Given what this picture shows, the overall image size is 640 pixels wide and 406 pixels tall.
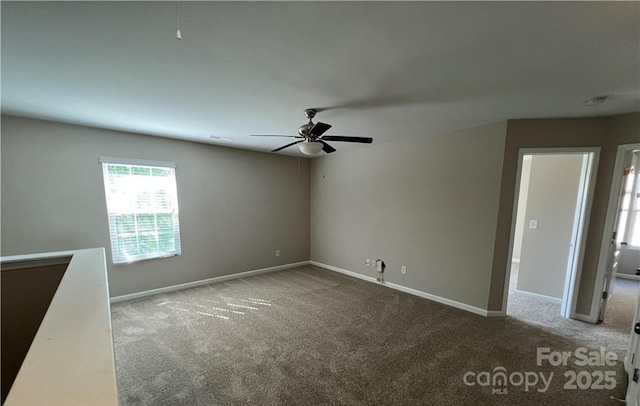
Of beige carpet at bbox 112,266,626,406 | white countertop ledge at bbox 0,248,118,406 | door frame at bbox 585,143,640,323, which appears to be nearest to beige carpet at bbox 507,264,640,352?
beige carpet at bbox 112,266,626,406

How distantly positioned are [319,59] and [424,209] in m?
2.82

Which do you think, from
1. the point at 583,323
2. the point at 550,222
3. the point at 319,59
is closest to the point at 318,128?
the point at 319,59

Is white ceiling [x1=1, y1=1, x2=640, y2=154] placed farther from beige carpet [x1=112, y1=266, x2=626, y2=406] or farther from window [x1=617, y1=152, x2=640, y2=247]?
beige carpet [x1=112, y1=266, x2=626, y2=406]

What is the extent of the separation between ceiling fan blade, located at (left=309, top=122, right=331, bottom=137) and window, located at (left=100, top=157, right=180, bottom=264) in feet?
8.74

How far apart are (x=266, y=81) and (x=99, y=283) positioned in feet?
5.83

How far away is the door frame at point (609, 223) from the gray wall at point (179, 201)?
14.8 feet

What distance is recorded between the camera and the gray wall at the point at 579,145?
2.71 m

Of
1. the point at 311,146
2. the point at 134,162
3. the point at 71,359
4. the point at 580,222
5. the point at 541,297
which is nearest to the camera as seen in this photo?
the point at 71,359

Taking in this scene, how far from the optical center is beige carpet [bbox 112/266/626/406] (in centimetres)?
192

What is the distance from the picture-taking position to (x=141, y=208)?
3605mm

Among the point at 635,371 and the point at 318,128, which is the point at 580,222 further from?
the point at 318,128

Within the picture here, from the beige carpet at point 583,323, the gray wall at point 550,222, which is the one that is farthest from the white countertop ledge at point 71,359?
the gray wall at point 550,222

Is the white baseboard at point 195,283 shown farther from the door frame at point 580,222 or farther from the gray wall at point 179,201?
the door frame at point 580,222

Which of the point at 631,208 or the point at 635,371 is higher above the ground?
the point at 631,208
